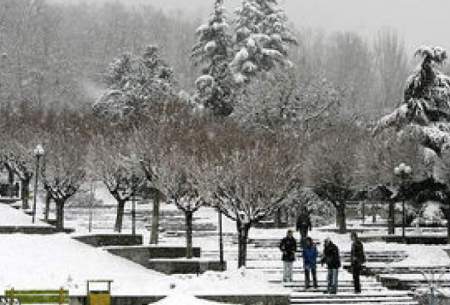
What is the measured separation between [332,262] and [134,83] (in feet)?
127

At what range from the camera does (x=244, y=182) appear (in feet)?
87.1

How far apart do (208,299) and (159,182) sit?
1103 centimetres

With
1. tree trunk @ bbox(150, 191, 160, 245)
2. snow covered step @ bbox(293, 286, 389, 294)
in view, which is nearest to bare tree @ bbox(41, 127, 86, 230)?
tree trunk @ bbox(150, 191, 160, 245)

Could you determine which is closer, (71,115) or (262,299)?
(262,299)

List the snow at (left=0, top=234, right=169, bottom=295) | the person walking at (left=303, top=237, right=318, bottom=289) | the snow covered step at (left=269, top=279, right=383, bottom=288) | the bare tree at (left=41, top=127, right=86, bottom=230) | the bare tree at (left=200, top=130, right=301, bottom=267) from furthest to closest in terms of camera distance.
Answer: the bare tree at (left=41, top=127, right=86, bottom=230)
the bare tree at (left=200, top=130, right=301, bottom=267)
the snow covered step at (left=269, top=279, right=383, bottom=288)
the person walking at (left=303, top=237, right=318, bottom=289)
the snow at (left=0, top=234, right=169, bottom=295)

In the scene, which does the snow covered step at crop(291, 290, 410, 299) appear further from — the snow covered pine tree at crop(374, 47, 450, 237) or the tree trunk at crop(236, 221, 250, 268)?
the snow covered pine tree at crop(374, 47, 450, 237)

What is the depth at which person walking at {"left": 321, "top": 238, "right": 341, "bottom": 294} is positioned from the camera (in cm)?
2106

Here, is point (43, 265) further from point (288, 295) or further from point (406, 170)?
point (406, 170)

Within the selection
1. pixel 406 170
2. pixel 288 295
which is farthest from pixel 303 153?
pixel 288 295

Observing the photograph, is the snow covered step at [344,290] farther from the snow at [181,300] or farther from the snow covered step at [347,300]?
the snow at [181,300]

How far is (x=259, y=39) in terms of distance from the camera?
163 feet

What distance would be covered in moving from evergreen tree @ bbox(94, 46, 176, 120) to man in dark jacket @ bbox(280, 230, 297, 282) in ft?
101

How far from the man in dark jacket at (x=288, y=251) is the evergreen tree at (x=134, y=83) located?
1209 inches

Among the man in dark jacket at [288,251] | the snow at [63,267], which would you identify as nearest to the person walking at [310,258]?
the man in dark jacket at [288,251]
